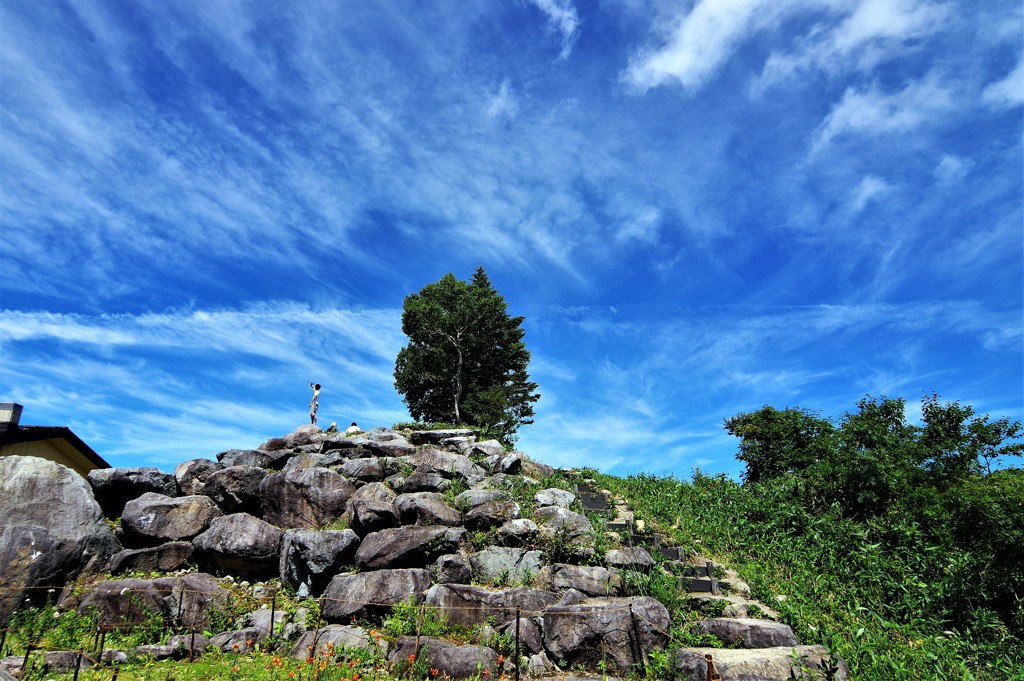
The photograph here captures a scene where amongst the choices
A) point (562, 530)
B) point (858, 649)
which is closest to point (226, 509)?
point (562, 530)

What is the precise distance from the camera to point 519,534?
14109 millimetres

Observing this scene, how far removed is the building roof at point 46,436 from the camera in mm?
22516

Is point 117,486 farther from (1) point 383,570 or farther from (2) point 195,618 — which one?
(1) point 383,570

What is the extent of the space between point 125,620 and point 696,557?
14.4m

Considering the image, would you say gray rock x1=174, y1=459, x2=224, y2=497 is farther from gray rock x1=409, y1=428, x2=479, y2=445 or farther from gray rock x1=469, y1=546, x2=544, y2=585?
gray rock x1=469, y1=546, x2=544, y2=585

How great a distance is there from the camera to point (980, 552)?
1141 cm

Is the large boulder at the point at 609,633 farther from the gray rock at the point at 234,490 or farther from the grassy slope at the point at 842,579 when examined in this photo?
the gray rock at the point at 234,490

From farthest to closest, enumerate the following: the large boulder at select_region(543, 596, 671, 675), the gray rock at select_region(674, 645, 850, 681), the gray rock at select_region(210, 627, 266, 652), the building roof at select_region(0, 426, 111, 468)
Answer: the building roof at select_region(0, 426, 111, 468)
the gray rock at select_region(210, 627, 266, 652)
the large boulder at select_region(543, 596, 671, 675)
the gray rock at select_region(674, 645, 850, 681)

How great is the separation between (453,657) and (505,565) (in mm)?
3472

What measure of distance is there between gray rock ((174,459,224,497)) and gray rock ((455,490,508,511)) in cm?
935

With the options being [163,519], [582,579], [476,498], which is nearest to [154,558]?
[163,519]

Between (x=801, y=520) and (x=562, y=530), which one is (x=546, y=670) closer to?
(x=562, y=530)

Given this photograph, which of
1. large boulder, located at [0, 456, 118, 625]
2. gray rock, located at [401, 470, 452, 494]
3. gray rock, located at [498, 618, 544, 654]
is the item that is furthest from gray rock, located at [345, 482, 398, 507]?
large boulder, located at [0, 456, 118, 625]

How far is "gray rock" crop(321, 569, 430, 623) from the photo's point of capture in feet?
40.6
